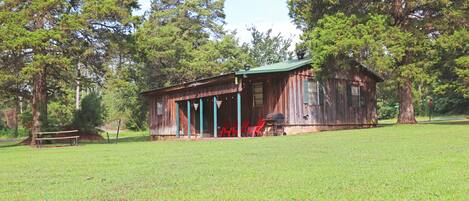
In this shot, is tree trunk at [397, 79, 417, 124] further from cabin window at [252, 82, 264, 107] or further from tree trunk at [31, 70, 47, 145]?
tree trunk at [31, 70, 47, 145]

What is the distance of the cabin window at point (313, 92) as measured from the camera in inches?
821

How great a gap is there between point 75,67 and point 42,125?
186 inches

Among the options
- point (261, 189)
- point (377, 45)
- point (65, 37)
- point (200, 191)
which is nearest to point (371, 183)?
point (261, 189)

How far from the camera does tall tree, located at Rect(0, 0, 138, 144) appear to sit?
18.4 m

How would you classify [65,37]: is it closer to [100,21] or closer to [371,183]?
[100,21]

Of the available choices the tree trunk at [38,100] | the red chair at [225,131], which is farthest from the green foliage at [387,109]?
the tree trunk at [38,100]

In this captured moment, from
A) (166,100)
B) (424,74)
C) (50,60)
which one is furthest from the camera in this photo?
(166,100)

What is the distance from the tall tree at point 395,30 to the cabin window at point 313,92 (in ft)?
4.26

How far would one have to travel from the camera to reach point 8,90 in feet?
74.7

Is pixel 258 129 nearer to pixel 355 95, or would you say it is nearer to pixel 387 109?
pixel 355 95

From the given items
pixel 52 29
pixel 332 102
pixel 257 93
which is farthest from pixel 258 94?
pixel 52 29

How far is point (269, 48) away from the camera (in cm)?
4738

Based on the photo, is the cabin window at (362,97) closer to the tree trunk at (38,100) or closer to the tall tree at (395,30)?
the tall tree at (395,30)

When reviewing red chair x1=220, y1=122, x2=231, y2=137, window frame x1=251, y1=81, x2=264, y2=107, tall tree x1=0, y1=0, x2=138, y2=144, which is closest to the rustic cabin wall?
window frame x1=251, y1=81, x2=264, y2=107
